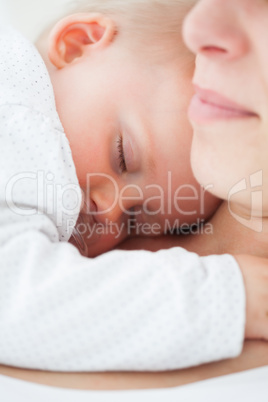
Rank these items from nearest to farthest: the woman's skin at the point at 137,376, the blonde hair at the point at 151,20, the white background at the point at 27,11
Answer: the woman's skin at the point at 137,376 → the blonde hair at the point at 151,20 → the white background at the point at 27,11

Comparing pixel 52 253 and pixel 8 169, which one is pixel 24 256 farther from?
pixel 8 169

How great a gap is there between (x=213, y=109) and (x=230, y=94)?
61mm

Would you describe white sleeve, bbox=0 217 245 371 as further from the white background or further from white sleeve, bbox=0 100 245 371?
the white background

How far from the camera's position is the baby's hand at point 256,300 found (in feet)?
2.45

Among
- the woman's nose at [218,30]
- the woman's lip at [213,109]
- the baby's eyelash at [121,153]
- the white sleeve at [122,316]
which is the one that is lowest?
the white sleeve at [122,316]

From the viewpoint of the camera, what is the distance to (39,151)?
0.92 m

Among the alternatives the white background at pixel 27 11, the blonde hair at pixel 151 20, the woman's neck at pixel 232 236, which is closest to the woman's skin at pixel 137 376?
the woman's neck at pixel 232 236

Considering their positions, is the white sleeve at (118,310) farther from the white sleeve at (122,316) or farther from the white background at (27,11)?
the white background at (27,11)

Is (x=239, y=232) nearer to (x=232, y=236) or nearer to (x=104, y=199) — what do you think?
(x=232, y=236)

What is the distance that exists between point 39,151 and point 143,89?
0.26m

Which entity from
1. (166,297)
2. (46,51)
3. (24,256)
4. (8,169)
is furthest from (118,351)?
(46,51)

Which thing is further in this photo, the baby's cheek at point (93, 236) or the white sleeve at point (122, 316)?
the baby's cheek at point (93, 236)

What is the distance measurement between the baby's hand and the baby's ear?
59 cm

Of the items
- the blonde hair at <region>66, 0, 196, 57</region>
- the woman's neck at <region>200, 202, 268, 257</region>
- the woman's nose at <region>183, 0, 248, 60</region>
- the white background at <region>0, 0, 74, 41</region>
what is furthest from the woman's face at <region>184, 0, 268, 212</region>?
the white background at <region>0, 0, 74, 41</region>
